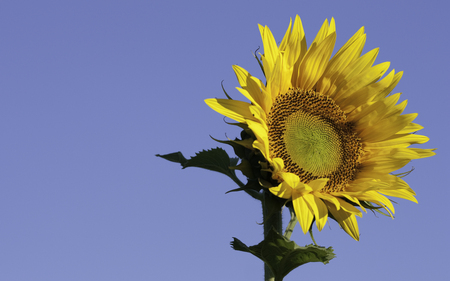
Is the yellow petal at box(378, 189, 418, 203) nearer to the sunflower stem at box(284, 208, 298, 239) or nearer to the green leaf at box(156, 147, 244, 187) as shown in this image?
the sunflower stem at box(284, 208, 298, 239)

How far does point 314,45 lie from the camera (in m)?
4.92

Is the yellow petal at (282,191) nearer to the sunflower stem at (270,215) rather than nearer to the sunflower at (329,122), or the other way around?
the sunflower at (329,122)

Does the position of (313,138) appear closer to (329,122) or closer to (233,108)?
(329,122)

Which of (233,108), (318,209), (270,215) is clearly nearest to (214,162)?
(233,108)

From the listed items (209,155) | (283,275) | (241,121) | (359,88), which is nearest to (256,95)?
(241,121)

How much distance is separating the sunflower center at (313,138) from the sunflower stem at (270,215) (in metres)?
0.41

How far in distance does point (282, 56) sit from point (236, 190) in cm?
124

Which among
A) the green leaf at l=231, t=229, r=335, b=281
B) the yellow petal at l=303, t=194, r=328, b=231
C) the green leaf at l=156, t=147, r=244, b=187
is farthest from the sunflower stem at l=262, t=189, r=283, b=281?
the green leaf at l=156, t=147, r=244, b=187

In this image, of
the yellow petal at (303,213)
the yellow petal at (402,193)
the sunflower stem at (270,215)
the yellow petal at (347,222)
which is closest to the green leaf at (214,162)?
the sunflower stem at (270,215)

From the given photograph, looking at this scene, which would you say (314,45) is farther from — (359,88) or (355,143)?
(355,143)

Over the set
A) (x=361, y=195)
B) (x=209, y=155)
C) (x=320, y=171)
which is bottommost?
(x=361, y=195)

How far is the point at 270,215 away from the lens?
4.49 metres

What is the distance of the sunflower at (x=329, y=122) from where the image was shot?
15.0 feet

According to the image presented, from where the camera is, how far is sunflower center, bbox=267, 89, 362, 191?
497 cm
